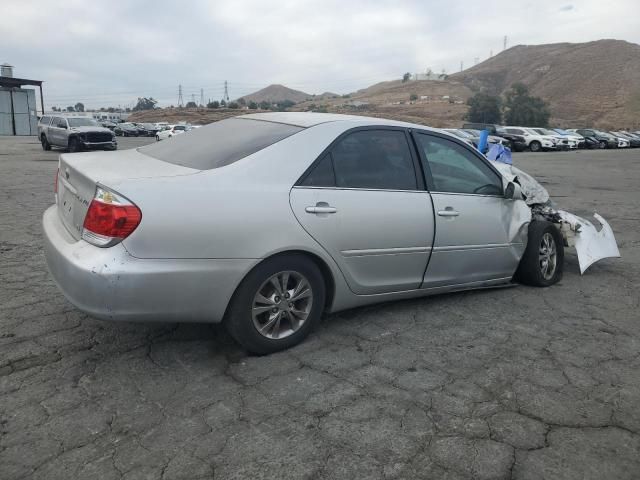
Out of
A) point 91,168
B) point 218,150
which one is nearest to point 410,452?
point 218,150

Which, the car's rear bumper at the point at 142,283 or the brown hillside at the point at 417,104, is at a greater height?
the brown hillside at the point at 417,104

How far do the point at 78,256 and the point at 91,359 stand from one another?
705 millimetres

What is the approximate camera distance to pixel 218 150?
3.60 metres

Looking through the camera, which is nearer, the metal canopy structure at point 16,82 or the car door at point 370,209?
the car door at point 370,209

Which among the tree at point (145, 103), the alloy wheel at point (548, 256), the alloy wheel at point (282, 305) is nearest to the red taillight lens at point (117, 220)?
the alloy wheel at point (282, 305)

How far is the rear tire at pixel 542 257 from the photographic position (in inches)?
195

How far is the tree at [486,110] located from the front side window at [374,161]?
227 ft

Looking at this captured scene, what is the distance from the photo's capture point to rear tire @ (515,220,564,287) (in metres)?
4.96

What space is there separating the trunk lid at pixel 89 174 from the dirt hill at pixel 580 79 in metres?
83.0

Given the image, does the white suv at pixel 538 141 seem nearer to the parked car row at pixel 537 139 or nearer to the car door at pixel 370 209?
the parked car row at pixel 537 139

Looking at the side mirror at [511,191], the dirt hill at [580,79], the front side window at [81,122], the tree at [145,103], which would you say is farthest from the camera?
the tree at [145,103]

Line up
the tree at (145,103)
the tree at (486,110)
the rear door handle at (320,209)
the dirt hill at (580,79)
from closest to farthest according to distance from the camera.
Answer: the rear door handle at (320,209), the tree at (486,110), the dirt hill at (580,79), the tree at (145,103)

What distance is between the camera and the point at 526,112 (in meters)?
67.2

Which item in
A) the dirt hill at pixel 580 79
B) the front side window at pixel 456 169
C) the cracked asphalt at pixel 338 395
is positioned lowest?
the cracked asphalt at pixel 338 395
